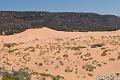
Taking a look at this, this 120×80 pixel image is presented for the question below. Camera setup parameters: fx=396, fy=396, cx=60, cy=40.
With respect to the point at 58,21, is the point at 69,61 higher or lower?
higher

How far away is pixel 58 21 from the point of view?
12150 centimetres

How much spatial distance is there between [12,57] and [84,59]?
25.4 feet

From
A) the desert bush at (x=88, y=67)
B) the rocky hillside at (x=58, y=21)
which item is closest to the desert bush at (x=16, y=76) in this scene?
the desert bush at (x=88, y=67)

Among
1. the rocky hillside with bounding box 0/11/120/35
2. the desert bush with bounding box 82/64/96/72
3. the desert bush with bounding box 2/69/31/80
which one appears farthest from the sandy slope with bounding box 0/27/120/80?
the rocky hillside with bounding box 0/11/120/35

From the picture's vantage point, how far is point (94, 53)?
2969cm

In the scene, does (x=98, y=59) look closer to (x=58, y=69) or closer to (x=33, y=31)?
(x=58, y=69)

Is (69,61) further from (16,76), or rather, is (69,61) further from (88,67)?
(16,76)

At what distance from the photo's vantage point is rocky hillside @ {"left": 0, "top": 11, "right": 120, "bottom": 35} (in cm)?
10456

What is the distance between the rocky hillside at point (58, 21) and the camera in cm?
10456

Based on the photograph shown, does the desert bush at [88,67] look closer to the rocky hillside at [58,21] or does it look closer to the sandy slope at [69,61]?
the sandy slope at [69,61]

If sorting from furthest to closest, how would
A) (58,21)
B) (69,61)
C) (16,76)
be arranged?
(58,21)
(69,61)
(16,76)

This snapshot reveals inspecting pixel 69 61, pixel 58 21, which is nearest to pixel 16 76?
pixel 69 61

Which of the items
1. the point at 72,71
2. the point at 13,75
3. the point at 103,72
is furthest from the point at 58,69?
the point at 13,75

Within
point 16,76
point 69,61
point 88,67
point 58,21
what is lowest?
point 58,21
